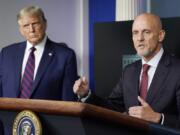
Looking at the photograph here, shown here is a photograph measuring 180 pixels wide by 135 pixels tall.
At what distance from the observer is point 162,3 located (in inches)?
139

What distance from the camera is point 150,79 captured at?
206 centimetres

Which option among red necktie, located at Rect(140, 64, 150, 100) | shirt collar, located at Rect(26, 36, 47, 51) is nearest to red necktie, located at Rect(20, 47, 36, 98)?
shirt collar, located at Rect(26, 36, 47, 51)

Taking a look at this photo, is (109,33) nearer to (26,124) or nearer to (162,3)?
(162,3)

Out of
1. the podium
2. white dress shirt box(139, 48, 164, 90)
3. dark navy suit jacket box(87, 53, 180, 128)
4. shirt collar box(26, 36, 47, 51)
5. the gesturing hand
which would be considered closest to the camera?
the podium

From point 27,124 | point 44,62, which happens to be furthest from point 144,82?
point 27,124

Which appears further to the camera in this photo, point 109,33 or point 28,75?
point 109,33

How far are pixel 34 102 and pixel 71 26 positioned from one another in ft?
10.2

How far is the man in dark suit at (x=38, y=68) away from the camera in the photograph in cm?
256

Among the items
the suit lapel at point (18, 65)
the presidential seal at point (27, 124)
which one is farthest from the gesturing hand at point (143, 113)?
the suit lapel at point (18, 65)

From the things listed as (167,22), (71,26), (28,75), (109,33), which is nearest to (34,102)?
(28,75)

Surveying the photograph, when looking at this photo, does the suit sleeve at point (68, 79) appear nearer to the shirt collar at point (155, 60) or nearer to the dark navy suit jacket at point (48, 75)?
the dark navy suit jacket at point (48, 75)

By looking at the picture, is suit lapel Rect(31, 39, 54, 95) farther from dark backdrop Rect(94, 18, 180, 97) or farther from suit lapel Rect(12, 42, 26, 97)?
dark backdrop Rect(94, 18, 180, 97)

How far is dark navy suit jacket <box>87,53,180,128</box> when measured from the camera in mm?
1957

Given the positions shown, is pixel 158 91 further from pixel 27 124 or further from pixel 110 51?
pixel 110 51
